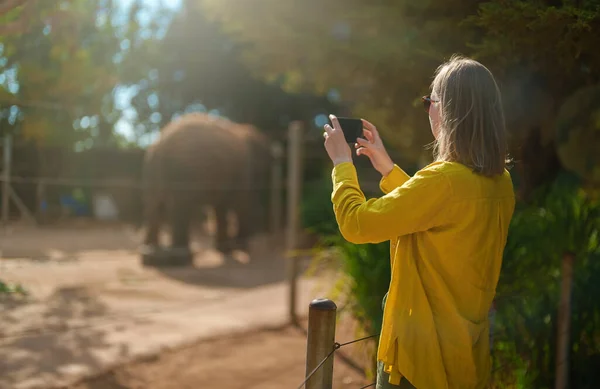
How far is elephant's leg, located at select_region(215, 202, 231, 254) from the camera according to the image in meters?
10.6

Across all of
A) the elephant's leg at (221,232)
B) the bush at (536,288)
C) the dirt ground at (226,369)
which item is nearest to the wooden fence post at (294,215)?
the dirt ground at (226,369)

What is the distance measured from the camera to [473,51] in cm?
332

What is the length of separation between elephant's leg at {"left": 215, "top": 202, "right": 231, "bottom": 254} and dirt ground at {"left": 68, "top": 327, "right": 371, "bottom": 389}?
212 inches

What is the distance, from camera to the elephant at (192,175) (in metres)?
9.66

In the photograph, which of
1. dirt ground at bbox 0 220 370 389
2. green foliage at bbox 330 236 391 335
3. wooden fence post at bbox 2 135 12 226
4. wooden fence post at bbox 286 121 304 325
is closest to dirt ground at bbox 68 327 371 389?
dirt ground at bbox 0 220 370 389

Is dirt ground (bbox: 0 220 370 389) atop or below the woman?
below

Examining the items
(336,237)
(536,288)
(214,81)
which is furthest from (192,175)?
(214,81)

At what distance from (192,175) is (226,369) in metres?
5.59

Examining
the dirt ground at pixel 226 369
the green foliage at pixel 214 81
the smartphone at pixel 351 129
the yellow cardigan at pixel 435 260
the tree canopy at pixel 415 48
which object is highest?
the green foliage at pixel 214 81

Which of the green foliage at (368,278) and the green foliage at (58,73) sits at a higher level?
the green foliage at (58,73)

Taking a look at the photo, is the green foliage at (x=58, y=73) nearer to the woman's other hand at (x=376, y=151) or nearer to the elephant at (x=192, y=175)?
the elephant at (x=192, y=175)

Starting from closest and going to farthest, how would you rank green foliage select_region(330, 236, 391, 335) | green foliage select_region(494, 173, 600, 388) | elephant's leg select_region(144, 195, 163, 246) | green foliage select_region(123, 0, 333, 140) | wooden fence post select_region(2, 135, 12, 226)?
green foliage select_region(494, 173, 600, 388), green foliage select_region(330, 236, 391, 335), wooden fence post select_region(2, 135, 12, 226), elephant's leg select_region(144, 195, 163, 246), green foliage select_region(123, 0, 333, 140)

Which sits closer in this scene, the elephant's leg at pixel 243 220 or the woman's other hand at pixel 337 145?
the woman's other hand at pixel 337 145

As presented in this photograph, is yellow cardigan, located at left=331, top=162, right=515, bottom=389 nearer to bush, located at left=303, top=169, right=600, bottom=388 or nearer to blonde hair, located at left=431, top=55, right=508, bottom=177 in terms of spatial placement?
blonde hair, located at left=431, top=55, right=508, bottom=177
